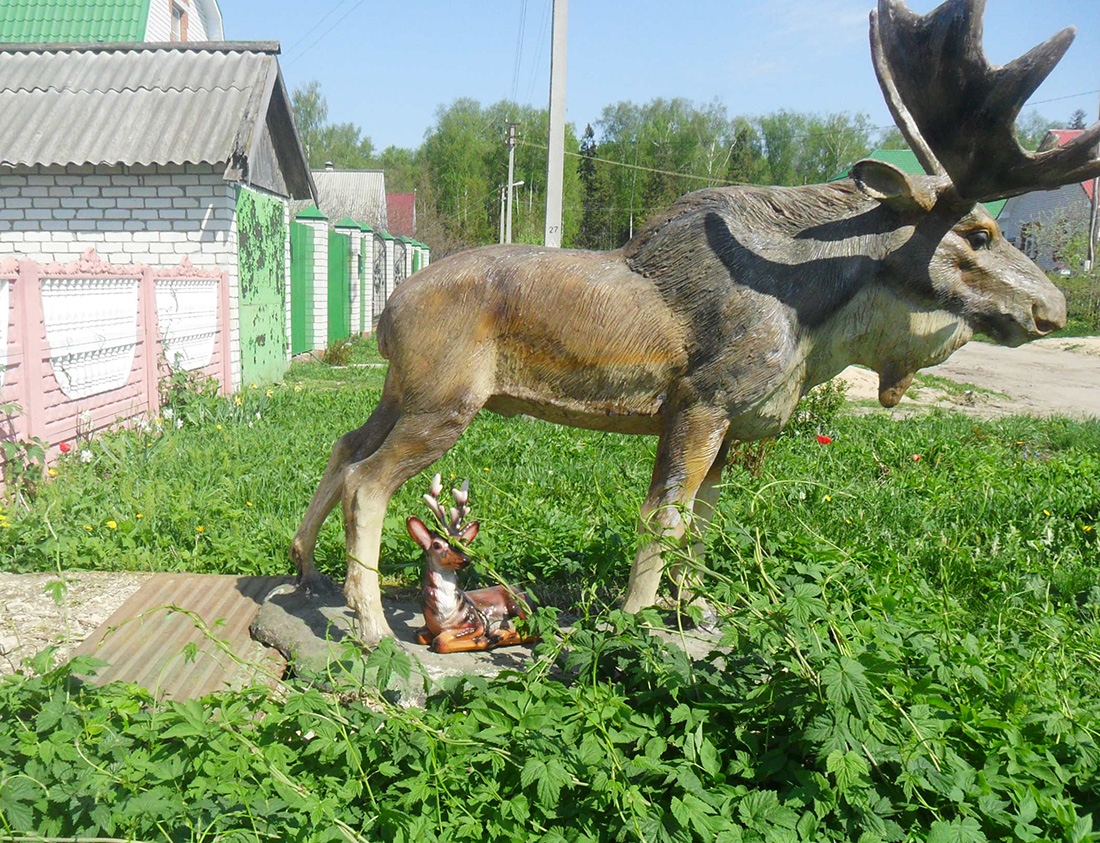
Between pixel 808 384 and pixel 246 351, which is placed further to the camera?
pixel 246 351

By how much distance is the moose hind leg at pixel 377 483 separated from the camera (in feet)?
9.53

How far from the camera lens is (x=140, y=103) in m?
9.06

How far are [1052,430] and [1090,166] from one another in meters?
6.21

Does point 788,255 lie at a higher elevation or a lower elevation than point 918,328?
higher

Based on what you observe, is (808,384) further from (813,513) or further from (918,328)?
(813,513)

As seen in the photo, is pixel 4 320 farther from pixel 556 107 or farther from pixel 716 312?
pixel 556 107

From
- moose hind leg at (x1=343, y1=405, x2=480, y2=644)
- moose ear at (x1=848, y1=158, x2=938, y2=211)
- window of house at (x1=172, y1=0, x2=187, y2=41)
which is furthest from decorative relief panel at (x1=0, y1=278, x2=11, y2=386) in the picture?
window of house at (x1=172, y1=0, x2=187, y2=41)

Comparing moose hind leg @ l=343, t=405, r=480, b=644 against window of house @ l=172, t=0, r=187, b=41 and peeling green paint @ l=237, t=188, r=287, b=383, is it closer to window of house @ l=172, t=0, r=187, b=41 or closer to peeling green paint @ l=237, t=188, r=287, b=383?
peeling green paint @ l=237, t=188, r=287, b=383

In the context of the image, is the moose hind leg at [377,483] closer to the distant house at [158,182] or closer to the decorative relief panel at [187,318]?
the distant house at [158,182]

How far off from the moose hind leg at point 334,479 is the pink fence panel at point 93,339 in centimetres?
274

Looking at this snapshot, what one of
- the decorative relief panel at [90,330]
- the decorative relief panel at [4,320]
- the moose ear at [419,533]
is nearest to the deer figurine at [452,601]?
the moose ear at [419,533]

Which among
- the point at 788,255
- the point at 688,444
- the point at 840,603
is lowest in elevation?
the point at 840,603

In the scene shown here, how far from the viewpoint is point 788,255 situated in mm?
2779

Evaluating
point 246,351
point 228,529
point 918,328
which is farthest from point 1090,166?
point 246,351
